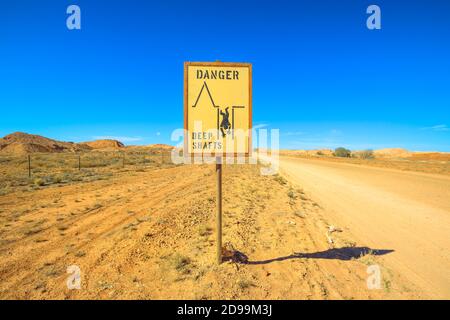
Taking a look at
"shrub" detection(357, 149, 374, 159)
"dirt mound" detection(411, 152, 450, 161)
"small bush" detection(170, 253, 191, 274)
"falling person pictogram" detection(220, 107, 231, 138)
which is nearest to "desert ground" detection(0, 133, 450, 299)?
"small bush" detection(170, 253, 191, 274)

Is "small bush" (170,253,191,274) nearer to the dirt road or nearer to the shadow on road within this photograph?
the shadow on road

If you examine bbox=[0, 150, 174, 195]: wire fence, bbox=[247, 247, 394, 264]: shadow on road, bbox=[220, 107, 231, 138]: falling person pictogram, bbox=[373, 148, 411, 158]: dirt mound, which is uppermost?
bbox=[220, 107, 231, 138]: falling person pictogram

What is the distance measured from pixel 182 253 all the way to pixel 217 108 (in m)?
2.67

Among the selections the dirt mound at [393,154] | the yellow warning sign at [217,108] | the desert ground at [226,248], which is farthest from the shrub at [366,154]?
the yellow warning sign at [217,108]

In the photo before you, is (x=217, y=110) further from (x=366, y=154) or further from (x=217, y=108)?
(x=366, y=154)

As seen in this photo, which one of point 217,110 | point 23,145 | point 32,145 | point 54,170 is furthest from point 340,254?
point 32,145

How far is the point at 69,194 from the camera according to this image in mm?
11188

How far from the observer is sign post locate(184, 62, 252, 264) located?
419cm

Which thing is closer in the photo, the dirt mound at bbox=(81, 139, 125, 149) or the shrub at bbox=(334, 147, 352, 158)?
the shrub at bbox=(334, 147, 352, 158)

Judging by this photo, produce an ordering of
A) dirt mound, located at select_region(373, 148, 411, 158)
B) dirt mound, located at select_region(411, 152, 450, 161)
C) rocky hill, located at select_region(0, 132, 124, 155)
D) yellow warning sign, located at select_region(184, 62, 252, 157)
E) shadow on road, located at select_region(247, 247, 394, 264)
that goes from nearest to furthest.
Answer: yellow warning sign, located at select_region(184, 62, 252, 157) < shadow on road, located at select_region(247, 247, 394, 264) < dirt mound, located at select_region(411, 152, 450, 161) < rocky hill, located at select_region(0, 132, 124, 155) < dirt mound, located at select_region(373, 148, 411, 158)

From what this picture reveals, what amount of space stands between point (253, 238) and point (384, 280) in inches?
97.3

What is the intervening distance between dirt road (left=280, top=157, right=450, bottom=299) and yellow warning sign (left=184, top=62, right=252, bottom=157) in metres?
3.34
